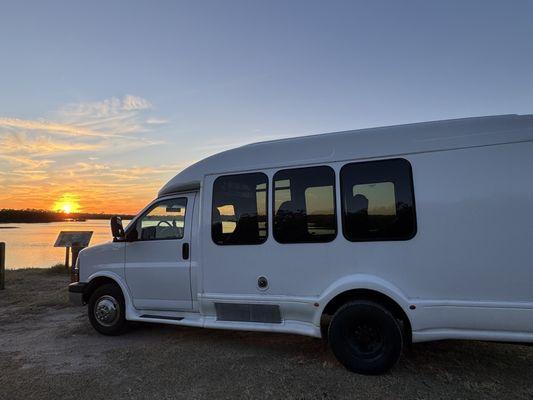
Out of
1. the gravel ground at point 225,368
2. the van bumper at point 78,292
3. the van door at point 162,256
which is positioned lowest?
the gravel ground at point 225,368

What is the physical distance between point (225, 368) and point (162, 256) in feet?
6.22

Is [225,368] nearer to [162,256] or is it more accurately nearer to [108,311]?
[162,256]

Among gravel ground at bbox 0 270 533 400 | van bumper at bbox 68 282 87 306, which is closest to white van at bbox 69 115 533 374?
gravel ground at bbox 0 270 533 400

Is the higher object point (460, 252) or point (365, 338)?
point (460, 252)

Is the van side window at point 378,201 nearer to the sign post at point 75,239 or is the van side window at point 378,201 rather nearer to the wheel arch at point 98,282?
the wheel arch at point 98,282

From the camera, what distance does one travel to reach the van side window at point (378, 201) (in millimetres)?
4656

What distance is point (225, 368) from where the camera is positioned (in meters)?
5.04

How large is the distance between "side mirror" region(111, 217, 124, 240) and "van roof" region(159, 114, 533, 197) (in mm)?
1054

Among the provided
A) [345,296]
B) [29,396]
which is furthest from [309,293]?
[29,396]

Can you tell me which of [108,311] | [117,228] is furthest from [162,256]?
[108,311]

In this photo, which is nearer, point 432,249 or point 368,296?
point 432,249

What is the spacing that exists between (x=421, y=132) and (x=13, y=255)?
25.9m

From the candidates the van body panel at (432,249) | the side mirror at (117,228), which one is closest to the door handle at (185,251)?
the van body panel at (432,249)

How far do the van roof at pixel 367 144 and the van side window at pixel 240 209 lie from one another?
16cm
